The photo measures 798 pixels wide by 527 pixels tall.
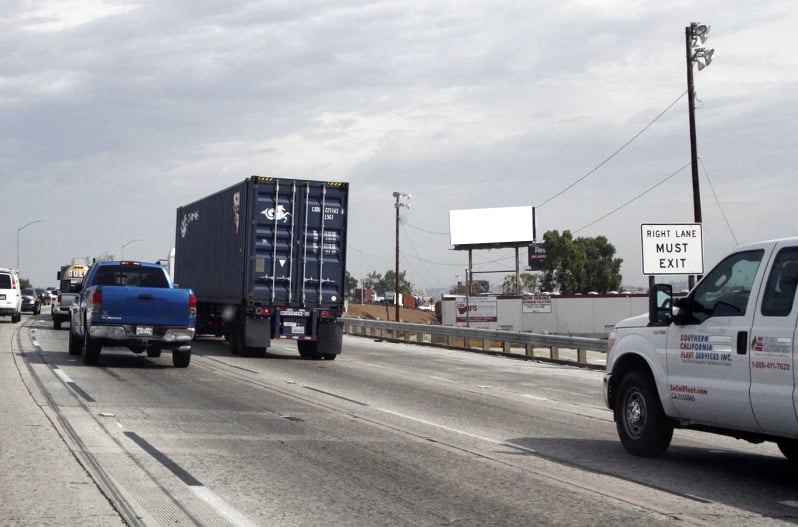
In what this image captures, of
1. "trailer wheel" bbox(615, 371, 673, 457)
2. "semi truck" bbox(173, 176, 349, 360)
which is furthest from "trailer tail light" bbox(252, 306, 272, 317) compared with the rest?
"trailer wheel" bbox(615, 371, 673, 457)

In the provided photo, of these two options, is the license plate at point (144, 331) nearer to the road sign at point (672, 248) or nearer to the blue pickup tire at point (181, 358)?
the blue pickup tire at point (181, 358)

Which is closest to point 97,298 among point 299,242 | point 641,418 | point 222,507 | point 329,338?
point 299,242

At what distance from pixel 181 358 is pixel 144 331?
1.32m

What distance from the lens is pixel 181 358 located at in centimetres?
2042

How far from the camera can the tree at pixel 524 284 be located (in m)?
128

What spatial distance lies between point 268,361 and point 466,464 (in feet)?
48.5

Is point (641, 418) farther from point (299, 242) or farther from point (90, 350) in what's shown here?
point (299, 242)

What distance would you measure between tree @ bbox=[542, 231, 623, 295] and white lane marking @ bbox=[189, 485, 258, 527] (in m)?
105

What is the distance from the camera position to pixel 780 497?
827 centimetres

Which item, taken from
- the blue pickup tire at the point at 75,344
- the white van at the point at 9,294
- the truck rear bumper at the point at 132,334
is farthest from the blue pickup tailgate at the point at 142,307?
the white van at the point at 9,294

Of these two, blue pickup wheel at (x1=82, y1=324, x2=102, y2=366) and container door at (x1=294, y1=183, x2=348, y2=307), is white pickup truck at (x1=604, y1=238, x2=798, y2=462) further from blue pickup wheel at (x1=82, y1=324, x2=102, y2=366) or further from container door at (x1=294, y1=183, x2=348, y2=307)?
container door at (x1=294, y1=183, x2=348, y2=307)

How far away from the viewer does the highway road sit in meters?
7.39

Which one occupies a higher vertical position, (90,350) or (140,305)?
(140,305)

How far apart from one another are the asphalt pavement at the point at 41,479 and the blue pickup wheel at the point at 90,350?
6.31 m
